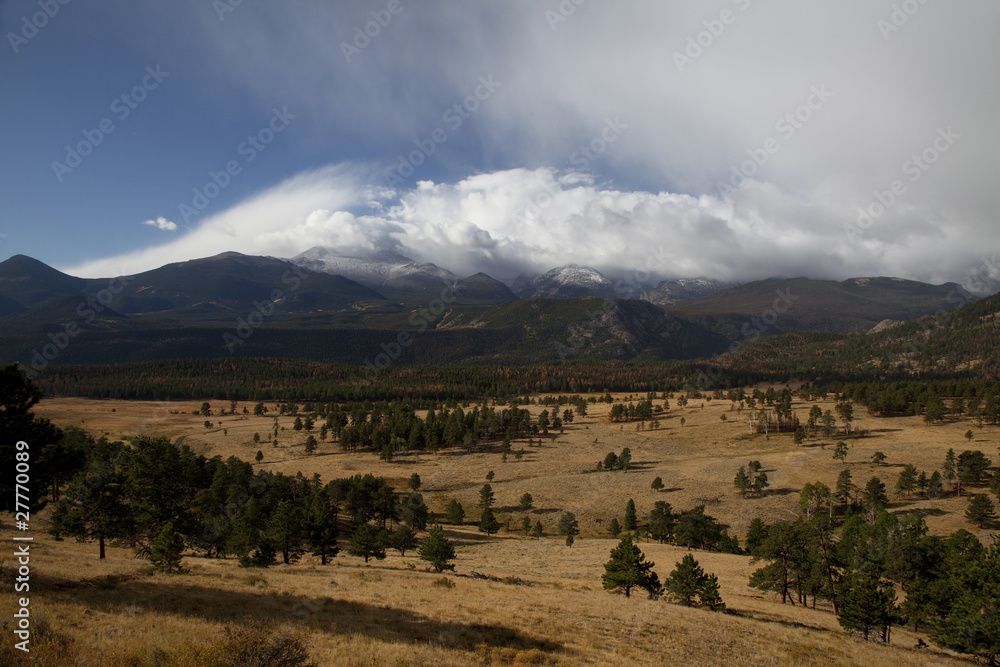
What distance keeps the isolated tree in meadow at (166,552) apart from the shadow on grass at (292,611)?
132 inches

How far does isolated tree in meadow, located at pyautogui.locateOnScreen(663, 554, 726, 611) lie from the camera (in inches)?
1410

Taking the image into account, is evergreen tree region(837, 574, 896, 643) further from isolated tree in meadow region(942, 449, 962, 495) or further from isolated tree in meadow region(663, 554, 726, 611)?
isolated tree in meadow region(942, 449, 962, 495)

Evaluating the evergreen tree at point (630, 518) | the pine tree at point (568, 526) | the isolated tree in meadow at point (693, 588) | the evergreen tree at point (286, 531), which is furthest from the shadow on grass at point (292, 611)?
the evergreen tree at point (630, 518)

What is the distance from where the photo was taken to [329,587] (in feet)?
101

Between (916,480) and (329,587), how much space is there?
96791 millimetres

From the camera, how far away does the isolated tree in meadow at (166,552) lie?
29.1m

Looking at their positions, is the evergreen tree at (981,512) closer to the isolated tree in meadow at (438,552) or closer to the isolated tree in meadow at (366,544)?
the isolated tree in meadow at (438,552)

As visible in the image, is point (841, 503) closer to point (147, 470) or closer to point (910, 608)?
point (910, 608)

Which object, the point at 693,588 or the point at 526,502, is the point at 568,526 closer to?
the point at 526,502

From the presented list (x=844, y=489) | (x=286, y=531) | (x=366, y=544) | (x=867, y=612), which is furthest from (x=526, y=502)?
(x=867, y=612)

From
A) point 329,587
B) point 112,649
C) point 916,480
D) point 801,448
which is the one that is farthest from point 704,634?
point 801,448

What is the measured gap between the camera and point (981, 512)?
6562 centimetres

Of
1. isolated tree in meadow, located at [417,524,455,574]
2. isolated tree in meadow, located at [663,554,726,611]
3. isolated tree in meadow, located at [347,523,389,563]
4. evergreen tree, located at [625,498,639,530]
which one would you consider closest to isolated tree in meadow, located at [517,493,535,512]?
evergreen tree, located at [625,498,639,530]

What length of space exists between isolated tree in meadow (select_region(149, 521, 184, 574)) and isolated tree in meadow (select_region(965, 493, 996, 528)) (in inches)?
3790
